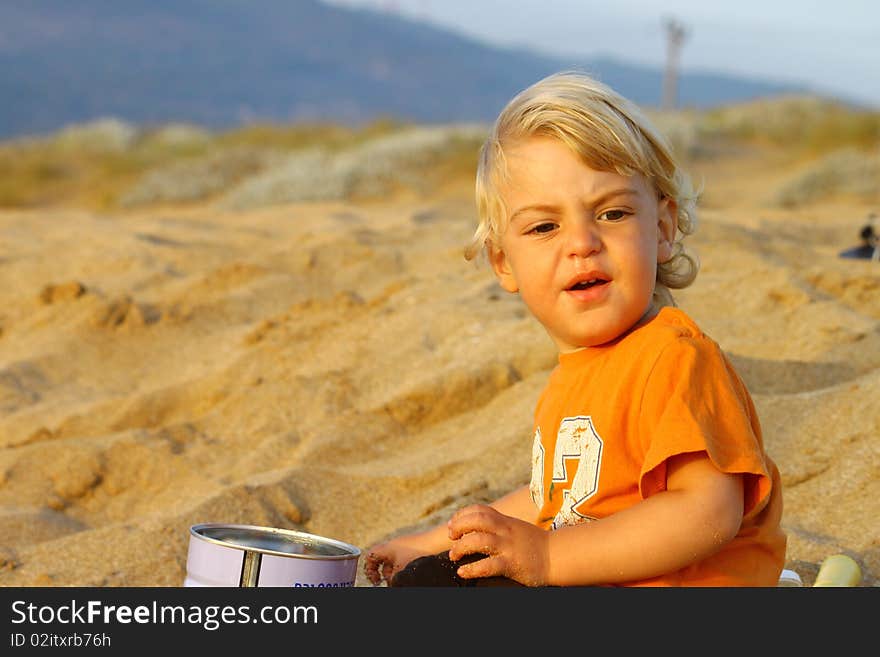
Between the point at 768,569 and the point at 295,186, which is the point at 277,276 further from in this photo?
the point at 295,186

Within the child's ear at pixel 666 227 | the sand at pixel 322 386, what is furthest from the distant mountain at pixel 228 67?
the child's ear at pixel 666 227

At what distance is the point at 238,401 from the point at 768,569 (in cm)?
257

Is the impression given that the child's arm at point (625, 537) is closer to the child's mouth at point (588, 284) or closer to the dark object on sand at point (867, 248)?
the child's mouth at point (588, 284)

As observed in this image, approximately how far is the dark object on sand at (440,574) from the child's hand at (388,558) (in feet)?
0.90

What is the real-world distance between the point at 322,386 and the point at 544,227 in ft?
7.36

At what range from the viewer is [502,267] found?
6.88 ft

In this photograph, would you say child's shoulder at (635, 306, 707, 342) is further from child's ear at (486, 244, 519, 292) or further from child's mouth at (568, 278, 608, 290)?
child's ear at (486, 244, 519, 292)

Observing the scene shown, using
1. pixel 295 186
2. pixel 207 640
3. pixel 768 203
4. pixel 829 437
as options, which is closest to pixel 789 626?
pixel 207 640

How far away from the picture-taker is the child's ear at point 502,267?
2.07m

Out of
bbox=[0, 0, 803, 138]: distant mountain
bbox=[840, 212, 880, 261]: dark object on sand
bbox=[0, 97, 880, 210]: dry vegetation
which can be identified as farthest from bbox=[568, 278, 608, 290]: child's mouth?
bbox=[0, 0, 803, 138]: distant mountain

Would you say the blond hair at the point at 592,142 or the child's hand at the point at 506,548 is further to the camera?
the blond hair at the point at 592,142

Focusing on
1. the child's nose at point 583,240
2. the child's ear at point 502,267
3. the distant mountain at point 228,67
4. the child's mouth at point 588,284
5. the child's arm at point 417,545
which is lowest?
the child's arm at point 417,545

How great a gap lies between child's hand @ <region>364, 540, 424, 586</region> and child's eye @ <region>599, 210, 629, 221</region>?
71cm

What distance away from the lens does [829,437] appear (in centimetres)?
288
